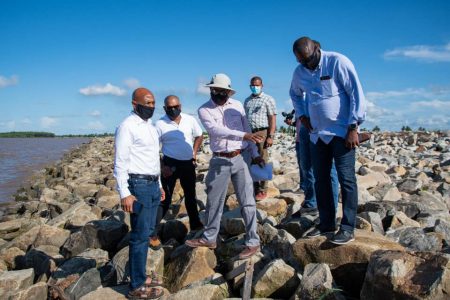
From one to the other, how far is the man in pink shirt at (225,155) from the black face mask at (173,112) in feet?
3.94

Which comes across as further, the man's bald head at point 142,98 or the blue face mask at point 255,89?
the blue face mask at point 255,89

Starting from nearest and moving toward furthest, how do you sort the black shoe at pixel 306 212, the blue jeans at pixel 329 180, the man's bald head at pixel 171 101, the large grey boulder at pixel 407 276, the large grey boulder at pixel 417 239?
the large grey boulder at pixel 407 276, the blue jeans at pixel 329 180, the large grey boulder at pixel 417 239, the black shoe at pixel 306 212, the man's bald head at pixel 171 101

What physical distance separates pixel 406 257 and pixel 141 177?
2.61m

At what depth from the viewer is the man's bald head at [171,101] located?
6.00 meters

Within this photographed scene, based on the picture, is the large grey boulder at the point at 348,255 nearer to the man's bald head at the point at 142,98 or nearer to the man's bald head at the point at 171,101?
the man's bald head at the point at 142,98

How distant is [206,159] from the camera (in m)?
15.6

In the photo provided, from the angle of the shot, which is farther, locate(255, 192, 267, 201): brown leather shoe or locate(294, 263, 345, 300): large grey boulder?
locate(255, 192, 267, 201): brown leather shoe

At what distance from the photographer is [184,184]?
19.9 ft

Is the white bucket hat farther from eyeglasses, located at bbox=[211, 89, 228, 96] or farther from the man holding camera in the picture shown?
Answer: the man holding camera

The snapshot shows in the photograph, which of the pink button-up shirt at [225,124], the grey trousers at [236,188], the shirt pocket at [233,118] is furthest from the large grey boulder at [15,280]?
the shirt pocket at [233,118]

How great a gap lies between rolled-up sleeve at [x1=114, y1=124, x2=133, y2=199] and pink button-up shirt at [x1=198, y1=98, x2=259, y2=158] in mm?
948

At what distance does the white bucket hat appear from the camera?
4.66 meters

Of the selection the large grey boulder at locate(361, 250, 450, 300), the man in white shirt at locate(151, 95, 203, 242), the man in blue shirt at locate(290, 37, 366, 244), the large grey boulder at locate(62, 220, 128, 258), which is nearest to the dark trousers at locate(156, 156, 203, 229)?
the man in white shirt at locate(151, 95, 203, 242)

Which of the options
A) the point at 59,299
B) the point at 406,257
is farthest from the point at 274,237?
the point at 59,299
